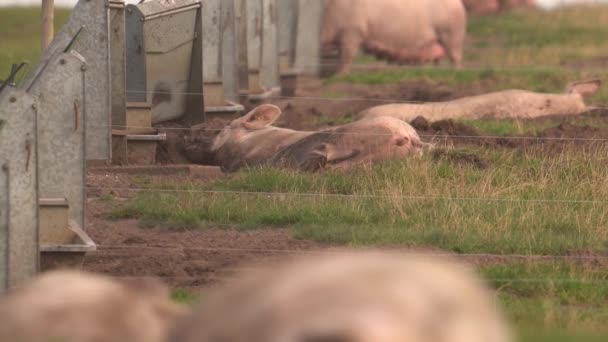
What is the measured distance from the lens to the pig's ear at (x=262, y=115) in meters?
12.6

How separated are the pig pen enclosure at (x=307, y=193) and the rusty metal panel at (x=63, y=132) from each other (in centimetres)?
2

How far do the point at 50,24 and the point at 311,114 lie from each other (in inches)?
177

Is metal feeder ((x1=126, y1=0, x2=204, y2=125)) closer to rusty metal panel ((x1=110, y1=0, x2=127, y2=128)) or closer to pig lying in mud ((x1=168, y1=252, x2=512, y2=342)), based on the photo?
rusty metal panel ((x1=110, y1=0, x2=127, y2=128))

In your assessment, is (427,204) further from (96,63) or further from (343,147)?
(96,63)

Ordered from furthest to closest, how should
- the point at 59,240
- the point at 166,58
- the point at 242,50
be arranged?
the point at 242,50 < the point at 166,58 < the point at 59,240

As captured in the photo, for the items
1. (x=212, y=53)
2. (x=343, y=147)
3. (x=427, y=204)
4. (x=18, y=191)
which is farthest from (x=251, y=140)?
(x=18, y=191)

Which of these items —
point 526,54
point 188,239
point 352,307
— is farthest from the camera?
point 526,54

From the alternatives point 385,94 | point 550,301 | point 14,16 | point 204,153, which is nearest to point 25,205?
point 550,301

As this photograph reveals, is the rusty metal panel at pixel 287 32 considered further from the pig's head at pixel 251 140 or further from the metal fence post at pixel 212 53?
the pig's head at pixel 251 140

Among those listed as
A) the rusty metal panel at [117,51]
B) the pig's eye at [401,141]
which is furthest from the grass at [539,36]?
the rusty metal panel at [117,51]

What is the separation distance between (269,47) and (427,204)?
8.12 metres

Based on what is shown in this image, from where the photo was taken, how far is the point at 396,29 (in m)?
22.7

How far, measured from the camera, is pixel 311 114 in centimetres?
1530

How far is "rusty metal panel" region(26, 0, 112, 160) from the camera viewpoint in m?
10.4
